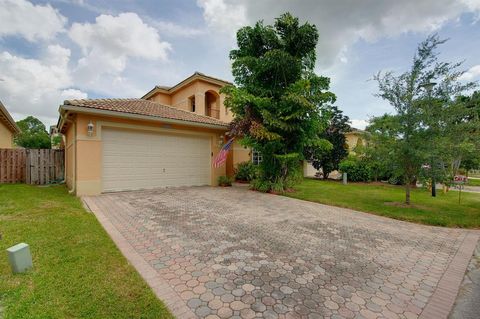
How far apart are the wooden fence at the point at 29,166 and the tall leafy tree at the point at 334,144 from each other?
54.8 ft

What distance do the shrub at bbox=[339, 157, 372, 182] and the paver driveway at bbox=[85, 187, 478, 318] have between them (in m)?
11.5

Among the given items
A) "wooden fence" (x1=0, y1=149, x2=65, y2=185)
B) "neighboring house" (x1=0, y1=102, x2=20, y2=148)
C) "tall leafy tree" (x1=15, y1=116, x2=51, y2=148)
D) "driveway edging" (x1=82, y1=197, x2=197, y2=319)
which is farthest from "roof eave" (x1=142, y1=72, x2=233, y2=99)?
"tall leafy tree" (x1=15, y1=116, x2=51, y2=148)

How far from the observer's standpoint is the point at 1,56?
10.4 metres

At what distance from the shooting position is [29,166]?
40.1 ft

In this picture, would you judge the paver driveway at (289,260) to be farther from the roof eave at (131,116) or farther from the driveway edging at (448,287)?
the roof eave at (131,116)

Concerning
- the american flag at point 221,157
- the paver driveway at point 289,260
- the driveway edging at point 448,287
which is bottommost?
the driveway edging at point 448,287

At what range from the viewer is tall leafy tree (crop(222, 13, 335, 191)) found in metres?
10.3

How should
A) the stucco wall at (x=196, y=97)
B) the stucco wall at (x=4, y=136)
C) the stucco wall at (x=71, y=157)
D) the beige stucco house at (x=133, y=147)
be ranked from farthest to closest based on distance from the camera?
the stucco wall at (x=196, y=97) → the stucco wall at (x=4, y=136) → the stucco wall at (x=71, y=157) → the beige stucco house at (x=133, y=147)

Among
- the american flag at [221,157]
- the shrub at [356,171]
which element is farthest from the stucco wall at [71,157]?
the shrub at [356,171]

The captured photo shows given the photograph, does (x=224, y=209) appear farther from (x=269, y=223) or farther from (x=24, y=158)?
Answer: (x=24, y=158)

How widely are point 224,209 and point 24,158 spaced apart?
39.3 feet

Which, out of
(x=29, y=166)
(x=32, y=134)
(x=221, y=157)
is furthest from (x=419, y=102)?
(x=32, y=134)

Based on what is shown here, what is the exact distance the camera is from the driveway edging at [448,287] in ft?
8.89

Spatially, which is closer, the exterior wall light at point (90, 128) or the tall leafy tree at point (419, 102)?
the tall leafy tree at point (419, 102)
